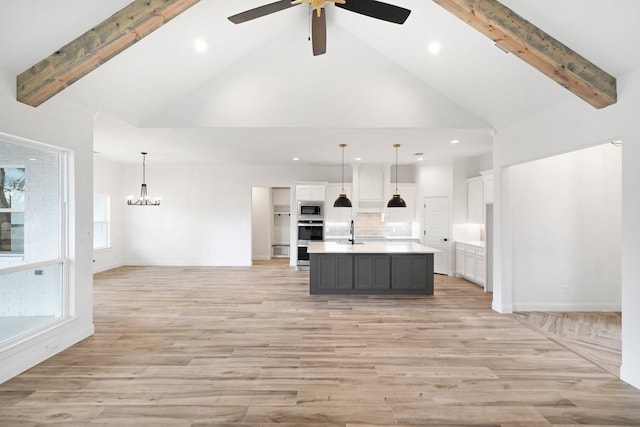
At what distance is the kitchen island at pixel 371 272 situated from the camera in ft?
19.4

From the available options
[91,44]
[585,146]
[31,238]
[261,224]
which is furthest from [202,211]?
[585,146]

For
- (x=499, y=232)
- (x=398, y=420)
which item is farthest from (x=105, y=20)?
(x=499, y=232)

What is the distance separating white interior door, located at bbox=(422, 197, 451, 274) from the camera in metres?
7.72

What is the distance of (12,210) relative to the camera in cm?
327

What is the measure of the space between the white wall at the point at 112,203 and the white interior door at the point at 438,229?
27.0 feet

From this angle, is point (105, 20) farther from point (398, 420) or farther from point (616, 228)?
point (616, 228)

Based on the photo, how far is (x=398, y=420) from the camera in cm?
238

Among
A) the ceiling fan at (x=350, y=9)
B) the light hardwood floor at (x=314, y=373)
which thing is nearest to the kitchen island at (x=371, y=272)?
the light hardwood floor at (x=314, y=373)

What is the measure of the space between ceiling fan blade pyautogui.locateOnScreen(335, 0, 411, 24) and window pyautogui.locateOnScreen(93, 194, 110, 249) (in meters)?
8.29

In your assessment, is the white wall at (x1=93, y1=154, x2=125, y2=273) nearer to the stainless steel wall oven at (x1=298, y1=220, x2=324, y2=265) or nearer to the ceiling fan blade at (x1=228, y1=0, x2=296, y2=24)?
the stainless steel wall oven at (x1=298, y1=220, x2=324, y2=265)

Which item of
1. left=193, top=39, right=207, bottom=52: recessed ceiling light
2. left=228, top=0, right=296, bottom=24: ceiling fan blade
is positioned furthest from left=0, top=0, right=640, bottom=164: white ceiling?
left=228, top=0, right=296, bottom=24: ceiling fan blade

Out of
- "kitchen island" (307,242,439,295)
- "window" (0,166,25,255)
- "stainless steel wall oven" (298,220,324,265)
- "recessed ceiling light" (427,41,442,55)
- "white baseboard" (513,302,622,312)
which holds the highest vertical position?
"recessed ceiling light" (427,41,442,55)

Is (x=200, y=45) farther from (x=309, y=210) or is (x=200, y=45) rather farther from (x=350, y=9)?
(x=309, y=210)

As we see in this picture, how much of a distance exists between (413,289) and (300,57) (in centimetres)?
441
